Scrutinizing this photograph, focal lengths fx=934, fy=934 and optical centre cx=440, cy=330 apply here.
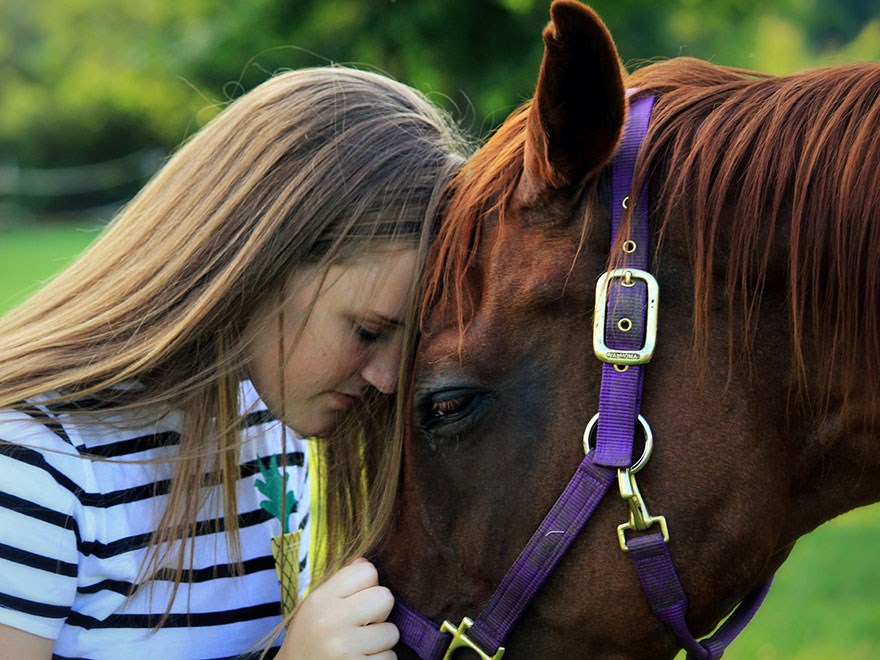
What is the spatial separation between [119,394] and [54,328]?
0.21 m

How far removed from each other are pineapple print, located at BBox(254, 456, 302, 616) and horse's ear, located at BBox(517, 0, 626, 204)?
899mm

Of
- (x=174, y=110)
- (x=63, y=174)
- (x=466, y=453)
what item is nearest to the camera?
(x=466, y=453)

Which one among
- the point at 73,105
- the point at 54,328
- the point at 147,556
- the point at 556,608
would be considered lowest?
the point at 556,608

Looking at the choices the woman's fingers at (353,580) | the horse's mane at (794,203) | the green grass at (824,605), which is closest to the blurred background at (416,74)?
the green grass at (824,605)

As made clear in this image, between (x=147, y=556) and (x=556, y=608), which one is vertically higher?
(x=147, y=556)

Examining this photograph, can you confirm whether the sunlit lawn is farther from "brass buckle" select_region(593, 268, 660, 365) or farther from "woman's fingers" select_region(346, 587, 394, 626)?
"brass buckle" select_region(593, 268, 660, 365)

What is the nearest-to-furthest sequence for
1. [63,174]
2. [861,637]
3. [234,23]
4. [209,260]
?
[209,260] → [861,637] → [234,23] → [63,174]

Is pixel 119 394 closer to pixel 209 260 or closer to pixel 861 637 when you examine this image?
pixel 209 260

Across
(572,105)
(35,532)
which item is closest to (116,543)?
(35,532)

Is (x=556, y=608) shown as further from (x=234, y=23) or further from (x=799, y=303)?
(x=234, y=23)

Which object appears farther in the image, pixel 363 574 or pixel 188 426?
pixel 188 426

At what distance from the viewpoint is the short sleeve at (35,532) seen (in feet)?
5.60

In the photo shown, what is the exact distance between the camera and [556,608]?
67.8 inches

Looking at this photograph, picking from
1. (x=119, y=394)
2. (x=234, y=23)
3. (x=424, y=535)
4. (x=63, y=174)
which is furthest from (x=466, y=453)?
(x=63, y=174)
